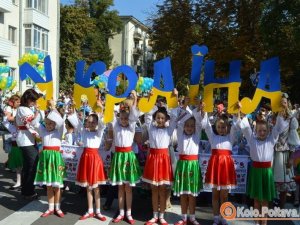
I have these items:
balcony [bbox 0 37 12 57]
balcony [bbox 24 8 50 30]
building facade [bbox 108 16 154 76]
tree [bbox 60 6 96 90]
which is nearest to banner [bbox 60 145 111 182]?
balcony [bbox 0 37 12 57]

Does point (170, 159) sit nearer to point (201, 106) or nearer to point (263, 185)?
point (201, 106)

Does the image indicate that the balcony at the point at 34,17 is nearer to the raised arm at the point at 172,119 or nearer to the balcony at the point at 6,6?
the balcony at the point at 6,6

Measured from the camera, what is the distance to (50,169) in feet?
21.2

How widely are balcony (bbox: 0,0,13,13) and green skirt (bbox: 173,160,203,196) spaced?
22670 millimetres

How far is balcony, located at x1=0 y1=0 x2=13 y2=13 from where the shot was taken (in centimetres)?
2545

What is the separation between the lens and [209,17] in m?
23.1

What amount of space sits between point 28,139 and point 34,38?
23.4 meters

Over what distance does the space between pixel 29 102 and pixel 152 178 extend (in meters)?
2.78

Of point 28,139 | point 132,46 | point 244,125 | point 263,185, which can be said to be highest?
point 132,46

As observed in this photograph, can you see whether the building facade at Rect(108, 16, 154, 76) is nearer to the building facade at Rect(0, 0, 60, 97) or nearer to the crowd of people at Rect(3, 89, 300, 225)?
the building facade at Rect(0, 0, 60, 97)

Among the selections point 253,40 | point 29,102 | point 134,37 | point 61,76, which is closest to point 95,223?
point 29,102

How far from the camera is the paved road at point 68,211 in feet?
20.5

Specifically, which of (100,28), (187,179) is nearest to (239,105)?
(187,179)

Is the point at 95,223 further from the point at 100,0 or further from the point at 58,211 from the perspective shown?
the point at 100,0
